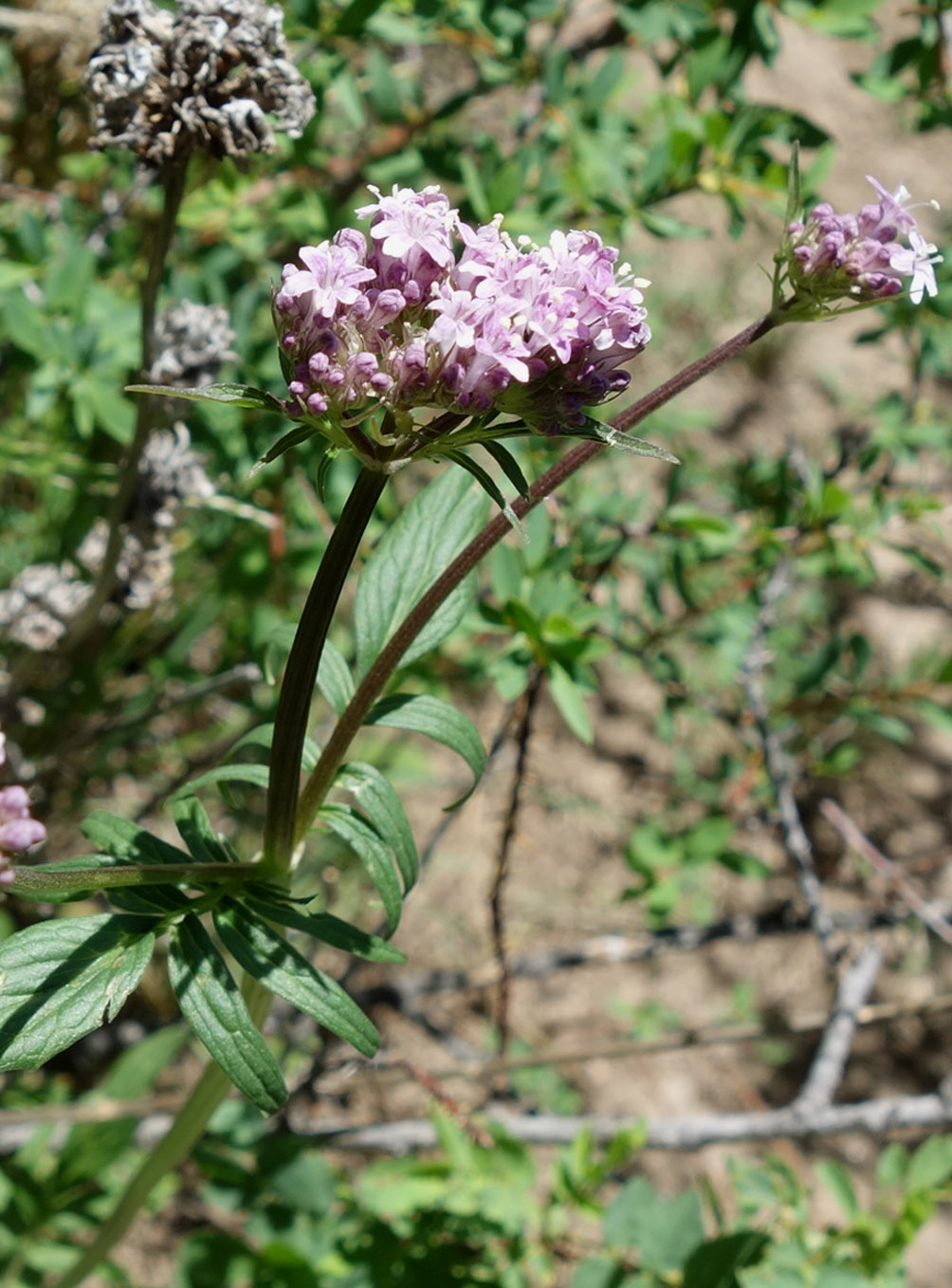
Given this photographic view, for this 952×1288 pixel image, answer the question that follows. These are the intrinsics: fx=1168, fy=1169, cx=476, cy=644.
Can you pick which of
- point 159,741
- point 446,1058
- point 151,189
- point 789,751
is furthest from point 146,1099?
point 151,189

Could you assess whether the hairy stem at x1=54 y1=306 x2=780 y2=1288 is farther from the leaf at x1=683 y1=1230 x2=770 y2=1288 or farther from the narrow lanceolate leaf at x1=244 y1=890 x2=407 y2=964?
the leaf at x1=683 y1=1230 x2=770 y2=1288

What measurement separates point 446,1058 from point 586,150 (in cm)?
282

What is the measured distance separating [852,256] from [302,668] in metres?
0.79

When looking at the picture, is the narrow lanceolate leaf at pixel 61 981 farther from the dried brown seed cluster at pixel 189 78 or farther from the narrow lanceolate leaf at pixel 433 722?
the dried brown seed cluster at pixel 189 78

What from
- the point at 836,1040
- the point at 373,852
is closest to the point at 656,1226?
the point at 836,1040

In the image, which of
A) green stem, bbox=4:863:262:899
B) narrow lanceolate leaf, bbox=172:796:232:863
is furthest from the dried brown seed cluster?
green stem, bbox=4:863:262:899

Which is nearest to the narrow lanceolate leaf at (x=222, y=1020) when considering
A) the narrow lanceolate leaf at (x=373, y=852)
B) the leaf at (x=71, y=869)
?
the leaf at (x=71, y=869)

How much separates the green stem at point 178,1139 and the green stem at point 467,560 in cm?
40

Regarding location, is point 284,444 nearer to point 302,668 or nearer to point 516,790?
point 302,668

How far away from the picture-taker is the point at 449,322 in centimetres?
123

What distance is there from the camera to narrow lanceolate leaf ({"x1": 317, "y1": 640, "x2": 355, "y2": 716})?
1.70 meters

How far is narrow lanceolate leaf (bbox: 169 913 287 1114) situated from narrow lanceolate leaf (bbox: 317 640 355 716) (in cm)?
40

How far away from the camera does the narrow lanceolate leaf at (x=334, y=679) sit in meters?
1.70

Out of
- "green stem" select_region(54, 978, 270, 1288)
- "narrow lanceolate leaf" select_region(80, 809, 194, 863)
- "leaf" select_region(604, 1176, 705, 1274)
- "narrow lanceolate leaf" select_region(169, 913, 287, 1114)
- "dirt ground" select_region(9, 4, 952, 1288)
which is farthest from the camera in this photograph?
"dirt ground" select_region(9, 4, 952, 1288)
